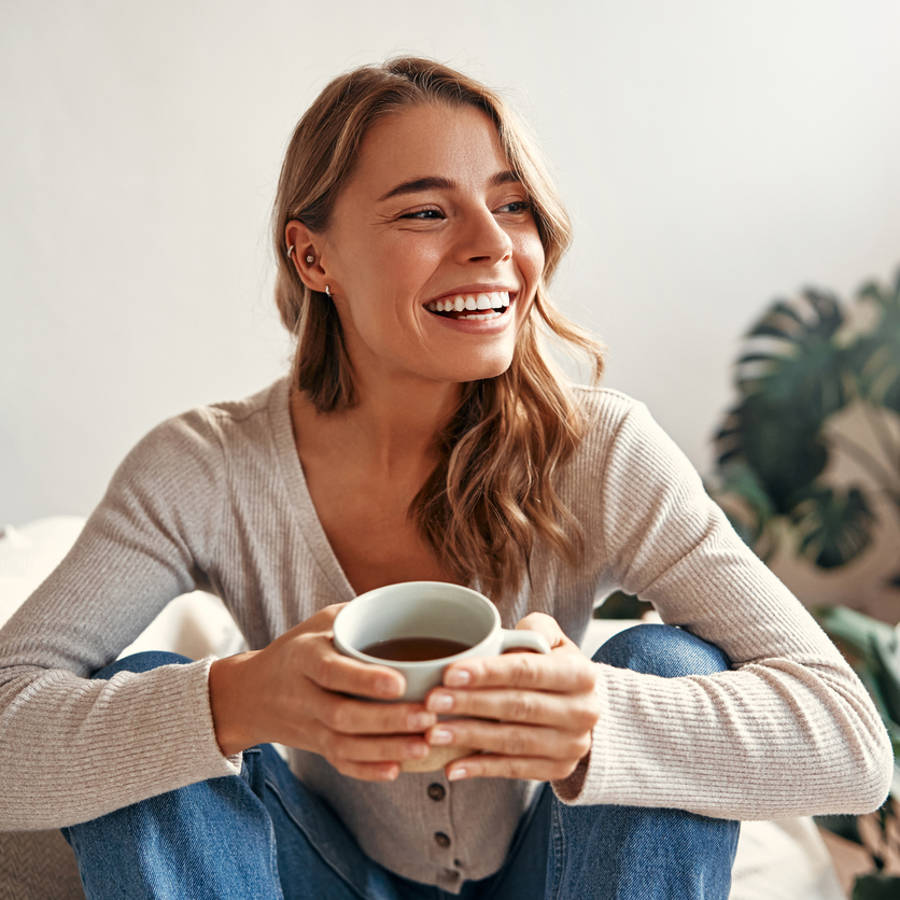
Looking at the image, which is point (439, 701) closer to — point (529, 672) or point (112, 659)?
point (529, 672)

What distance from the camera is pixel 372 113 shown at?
3.52 ft

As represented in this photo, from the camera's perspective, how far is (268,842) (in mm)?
1000

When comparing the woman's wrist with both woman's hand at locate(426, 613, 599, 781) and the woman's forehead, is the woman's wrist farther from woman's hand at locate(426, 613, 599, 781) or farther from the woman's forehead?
the woman's forehead

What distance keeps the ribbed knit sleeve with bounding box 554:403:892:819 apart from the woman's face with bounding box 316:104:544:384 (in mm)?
290

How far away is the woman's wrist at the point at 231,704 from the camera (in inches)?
34.4

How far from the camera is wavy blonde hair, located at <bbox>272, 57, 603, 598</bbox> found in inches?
42.5

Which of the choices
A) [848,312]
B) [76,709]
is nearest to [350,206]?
[76,709]

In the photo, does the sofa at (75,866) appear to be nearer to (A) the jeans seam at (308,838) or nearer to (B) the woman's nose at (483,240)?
(A) the jeans seam at (308,838)

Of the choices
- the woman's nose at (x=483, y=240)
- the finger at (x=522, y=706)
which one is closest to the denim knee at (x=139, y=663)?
the finger at (x=522, y=706)

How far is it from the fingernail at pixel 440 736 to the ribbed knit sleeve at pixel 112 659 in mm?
289

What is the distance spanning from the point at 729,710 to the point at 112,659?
704mm

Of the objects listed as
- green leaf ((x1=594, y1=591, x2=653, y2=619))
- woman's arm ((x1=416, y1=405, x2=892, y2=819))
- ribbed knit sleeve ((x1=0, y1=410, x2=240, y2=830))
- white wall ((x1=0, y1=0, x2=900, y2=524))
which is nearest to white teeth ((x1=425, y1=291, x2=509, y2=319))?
woman's arm ((x1=416, y1=405, x2=892, y2=819))

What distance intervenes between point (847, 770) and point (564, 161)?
1551mm

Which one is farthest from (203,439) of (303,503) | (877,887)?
(877,887)
